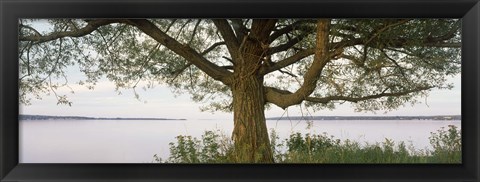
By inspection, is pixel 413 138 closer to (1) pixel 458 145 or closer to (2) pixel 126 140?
(1) pixel 458 145

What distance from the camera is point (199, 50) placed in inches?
93.3

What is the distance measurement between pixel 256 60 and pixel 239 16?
55cm

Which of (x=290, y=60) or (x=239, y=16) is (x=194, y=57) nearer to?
(x=290, y=60)

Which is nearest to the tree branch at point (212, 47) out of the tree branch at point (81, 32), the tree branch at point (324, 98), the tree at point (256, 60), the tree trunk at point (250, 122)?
the tree at point (256, 60)

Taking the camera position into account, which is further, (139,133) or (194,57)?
(194,57)

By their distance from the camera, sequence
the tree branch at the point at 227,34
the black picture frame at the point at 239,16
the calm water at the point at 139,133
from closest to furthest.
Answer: the black picture frame at the point at 239,16, the calm water at the point at 139,133, the tree branch at the point at 227,34

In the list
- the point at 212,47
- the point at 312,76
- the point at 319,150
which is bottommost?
the point at 319,150

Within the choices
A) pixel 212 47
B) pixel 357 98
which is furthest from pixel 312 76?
pixel 212 47

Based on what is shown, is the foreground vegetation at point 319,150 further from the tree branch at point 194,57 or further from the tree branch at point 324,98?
the tree branch at point 194,57

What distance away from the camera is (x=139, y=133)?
89.0 inches

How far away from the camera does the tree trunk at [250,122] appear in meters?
2.35

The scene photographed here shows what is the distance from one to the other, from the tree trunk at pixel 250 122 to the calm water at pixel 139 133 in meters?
0.06
